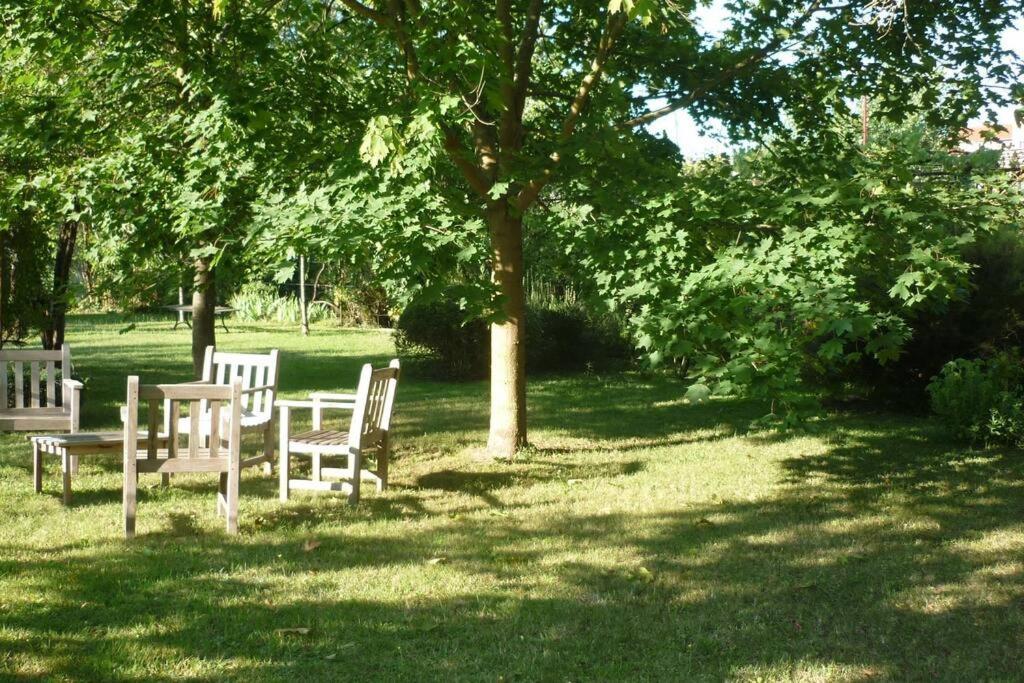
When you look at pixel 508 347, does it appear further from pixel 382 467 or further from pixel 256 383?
pixel 256 383

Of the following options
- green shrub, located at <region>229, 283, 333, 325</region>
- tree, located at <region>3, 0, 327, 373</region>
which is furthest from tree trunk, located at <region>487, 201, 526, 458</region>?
green shrub, located at <region>229, 283, 333, 325</region>

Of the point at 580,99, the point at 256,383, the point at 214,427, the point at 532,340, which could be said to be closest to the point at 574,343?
the point at 532,340

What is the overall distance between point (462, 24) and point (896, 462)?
5764 millimetres

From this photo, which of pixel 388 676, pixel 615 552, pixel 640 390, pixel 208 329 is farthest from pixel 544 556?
pixel 640 390

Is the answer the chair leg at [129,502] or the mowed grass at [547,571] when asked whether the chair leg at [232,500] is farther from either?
the chair leg at [129,502]

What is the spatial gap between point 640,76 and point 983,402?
188 inches

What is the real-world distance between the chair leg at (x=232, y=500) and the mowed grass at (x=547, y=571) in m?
0.10

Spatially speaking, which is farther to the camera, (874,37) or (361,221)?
(874,37)

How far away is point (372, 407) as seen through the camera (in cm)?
835

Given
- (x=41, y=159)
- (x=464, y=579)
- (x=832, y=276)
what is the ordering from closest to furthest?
(x=464, y=579)
(x=832, y=276)
(x=41, y=159)

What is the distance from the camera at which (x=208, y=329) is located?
509 inches

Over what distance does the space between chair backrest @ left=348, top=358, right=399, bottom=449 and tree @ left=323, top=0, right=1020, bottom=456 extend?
44.3 inches

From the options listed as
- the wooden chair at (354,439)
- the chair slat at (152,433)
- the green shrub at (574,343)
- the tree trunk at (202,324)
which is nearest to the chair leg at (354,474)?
the wooden chair at (354,439)

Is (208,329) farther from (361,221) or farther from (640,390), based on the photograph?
(640,390)
